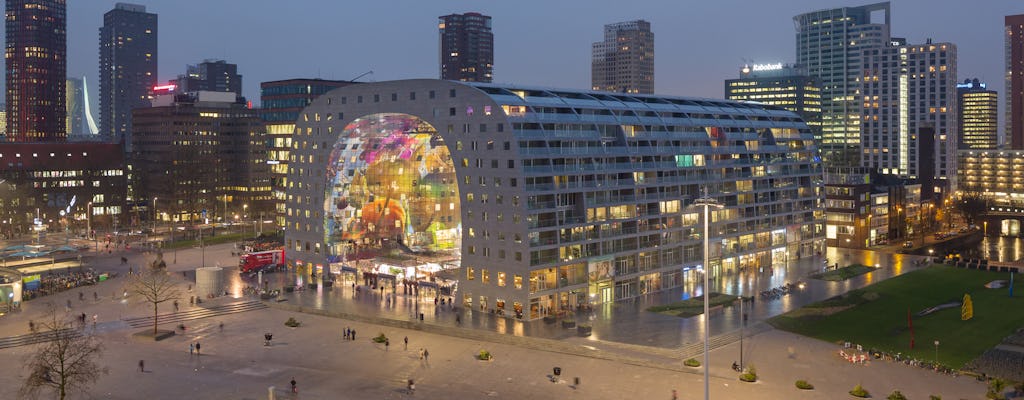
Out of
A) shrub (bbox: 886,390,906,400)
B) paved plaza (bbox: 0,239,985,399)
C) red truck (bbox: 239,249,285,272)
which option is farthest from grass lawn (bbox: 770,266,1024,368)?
red truck (bbox: 239,249,285,272)

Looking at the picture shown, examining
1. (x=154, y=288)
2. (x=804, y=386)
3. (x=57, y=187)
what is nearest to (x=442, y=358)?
(x=804, y=386)

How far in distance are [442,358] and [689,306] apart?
32.1 metres

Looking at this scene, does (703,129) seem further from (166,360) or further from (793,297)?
(166,360)

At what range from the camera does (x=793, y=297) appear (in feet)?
346

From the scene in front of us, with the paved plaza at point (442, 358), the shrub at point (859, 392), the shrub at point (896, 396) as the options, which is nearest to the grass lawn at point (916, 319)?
the paved plaza at point (442, 358)

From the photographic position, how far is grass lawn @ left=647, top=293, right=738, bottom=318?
310 feet

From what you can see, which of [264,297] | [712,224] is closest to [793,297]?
[712,224]

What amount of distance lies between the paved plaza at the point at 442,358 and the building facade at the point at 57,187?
87156mm

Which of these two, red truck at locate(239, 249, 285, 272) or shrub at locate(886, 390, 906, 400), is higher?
red truck at locate(239, 249, 285, 272)

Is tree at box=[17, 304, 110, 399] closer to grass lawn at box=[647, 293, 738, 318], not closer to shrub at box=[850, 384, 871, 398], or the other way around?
shrub at box=[850, 384, 871, 398]

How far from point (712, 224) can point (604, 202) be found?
24.2 meters

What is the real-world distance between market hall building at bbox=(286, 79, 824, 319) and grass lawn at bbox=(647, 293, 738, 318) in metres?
7.39

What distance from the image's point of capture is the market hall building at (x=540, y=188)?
9556 centimetres

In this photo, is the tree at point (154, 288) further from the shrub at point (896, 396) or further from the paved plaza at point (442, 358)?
the shrub at point (896, 396)
